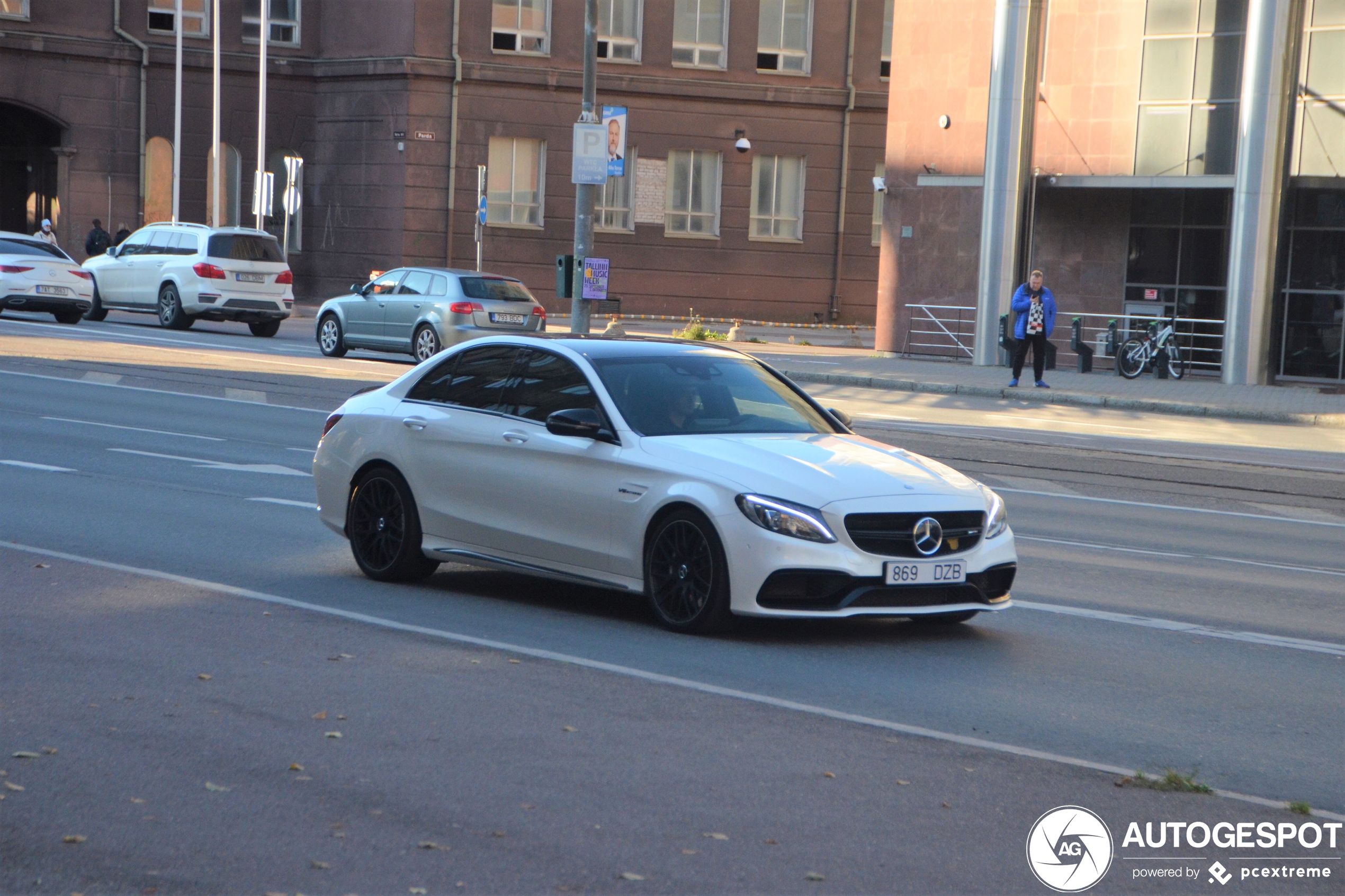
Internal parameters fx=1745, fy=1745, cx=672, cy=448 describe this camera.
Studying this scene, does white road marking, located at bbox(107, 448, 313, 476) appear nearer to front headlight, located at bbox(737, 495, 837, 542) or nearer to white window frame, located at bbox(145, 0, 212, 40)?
front headlight, located at bbox(737, 495, 837, 542)

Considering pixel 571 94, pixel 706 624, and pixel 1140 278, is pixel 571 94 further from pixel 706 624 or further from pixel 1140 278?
pixel 706 624

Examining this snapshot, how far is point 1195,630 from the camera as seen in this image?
8773 millimetres

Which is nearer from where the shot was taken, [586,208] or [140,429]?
[140,429]

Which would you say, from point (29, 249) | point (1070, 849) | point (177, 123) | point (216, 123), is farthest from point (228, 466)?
point (177, 123)

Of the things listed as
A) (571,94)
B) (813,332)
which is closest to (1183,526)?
(813,332)

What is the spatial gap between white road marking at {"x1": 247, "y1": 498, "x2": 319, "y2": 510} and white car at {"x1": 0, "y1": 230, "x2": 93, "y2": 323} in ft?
67.0

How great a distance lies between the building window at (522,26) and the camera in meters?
42.8

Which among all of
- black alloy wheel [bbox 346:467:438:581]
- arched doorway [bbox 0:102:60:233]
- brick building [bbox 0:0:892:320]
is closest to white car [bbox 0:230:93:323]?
brick building [bbox 0:0:892:320]

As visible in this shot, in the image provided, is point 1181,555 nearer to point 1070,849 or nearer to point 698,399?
point 698,399

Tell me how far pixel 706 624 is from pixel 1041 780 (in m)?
2.46

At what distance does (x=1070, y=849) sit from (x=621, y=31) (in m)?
40.5

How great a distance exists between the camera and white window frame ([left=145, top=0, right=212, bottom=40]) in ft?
141

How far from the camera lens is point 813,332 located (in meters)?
42.2

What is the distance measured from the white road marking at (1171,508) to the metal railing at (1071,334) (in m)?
16.7
